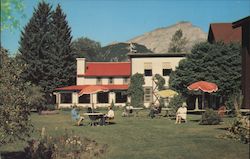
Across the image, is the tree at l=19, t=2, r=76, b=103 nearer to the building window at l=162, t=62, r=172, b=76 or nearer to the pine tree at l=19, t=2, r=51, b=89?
the pine tree at l=19, t=2, r=51, b=89

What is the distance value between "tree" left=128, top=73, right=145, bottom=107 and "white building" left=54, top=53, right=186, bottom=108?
2.55ft

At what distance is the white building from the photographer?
55.3m

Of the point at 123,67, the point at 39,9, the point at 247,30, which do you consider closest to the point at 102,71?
the point at 123,67

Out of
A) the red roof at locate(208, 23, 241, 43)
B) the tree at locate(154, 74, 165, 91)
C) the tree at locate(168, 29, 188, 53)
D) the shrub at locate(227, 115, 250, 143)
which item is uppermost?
the tree at locate(168, 29, 188, 53)

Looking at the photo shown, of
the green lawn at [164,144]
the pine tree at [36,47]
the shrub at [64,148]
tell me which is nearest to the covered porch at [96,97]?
the pine tree at [36,47]

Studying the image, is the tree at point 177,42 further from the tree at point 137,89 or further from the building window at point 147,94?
the tree at point 137,89

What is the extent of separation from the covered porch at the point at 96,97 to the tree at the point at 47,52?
3.36 m

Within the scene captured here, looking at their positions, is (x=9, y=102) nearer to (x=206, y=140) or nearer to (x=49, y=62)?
(x=206, y=140)

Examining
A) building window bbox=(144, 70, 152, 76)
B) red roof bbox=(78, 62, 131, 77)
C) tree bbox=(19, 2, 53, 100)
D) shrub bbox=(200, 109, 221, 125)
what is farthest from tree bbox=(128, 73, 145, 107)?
shrub bbox=(200, 109, 221, 125)

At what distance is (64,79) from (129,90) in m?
12.0

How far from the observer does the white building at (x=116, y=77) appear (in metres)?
55.3

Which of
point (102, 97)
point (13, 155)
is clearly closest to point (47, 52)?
point (102, 97)

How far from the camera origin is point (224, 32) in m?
48.9

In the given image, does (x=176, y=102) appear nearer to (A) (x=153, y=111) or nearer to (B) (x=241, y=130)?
(A) (x=153, y=111)
